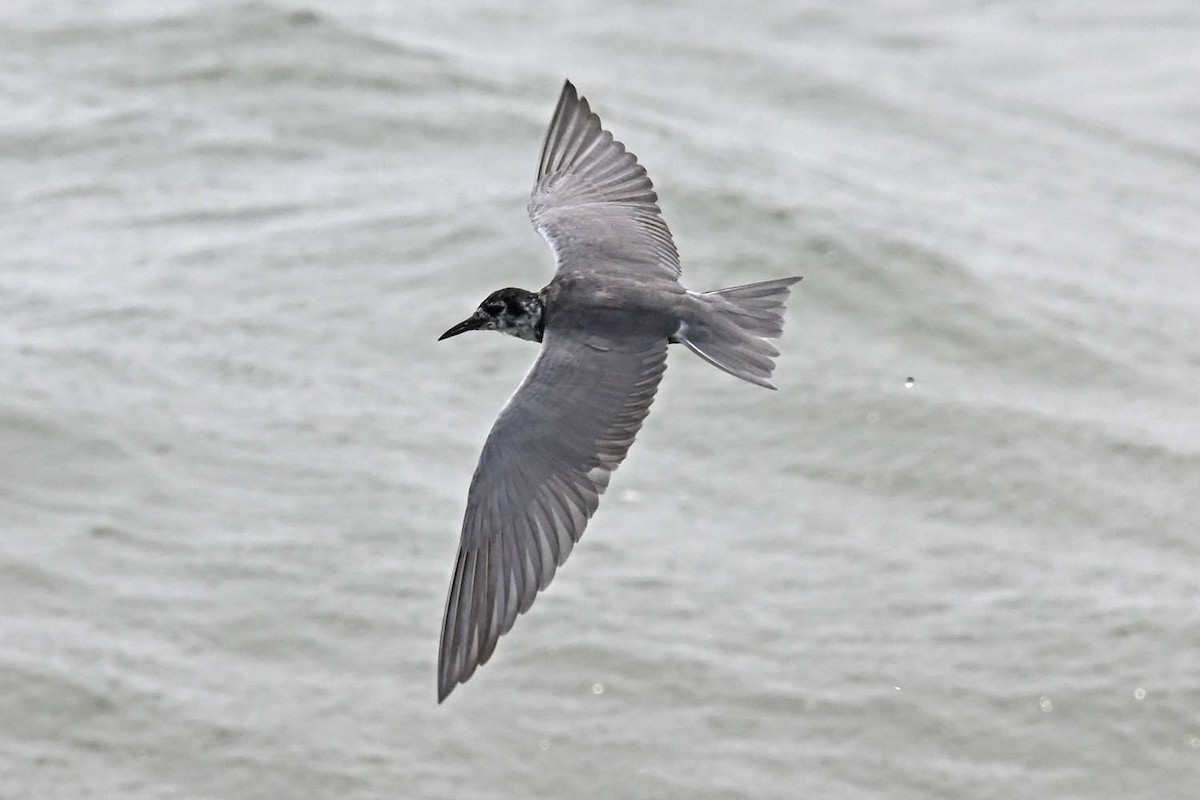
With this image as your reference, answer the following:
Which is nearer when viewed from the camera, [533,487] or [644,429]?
[533,487]

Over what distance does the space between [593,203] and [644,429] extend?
8.57 ft

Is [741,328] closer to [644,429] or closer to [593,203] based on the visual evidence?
[593,203]

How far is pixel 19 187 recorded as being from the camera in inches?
426

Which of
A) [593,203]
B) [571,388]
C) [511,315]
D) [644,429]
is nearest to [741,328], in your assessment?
[571,388]

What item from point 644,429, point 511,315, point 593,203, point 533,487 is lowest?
point 644,429

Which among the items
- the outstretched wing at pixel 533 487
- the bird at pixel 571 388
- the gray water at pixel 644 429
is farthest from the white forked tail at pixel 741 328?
the gray water at pixel 644 429

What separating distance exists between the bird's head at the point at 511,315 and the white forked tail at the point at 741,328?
49 centimetres

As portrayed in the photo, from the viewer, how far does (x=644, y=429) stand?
9.05 metres

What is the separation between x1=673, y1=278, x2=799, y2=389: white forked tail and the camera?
5547 millimetres

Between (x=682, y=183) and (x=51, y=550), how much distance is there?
172 inches

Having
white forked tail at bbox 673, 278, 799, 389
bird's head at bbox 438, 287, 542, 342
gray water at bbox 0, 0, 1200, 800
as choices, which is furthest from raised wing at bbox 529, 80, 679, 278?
gray water at bbox 0, 0, 1200, 800

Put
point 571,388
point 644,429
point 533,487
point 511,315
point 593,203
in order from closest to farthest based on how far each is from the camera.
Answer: point 533,487, point 571,388, point 511,315, point 593,203, point 644,429

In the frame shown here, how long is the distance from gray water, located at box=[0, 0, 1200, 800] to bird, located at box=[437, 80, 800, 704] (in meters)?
2.06

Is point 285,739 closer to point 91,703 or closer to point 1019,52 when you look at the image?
point 91,703
